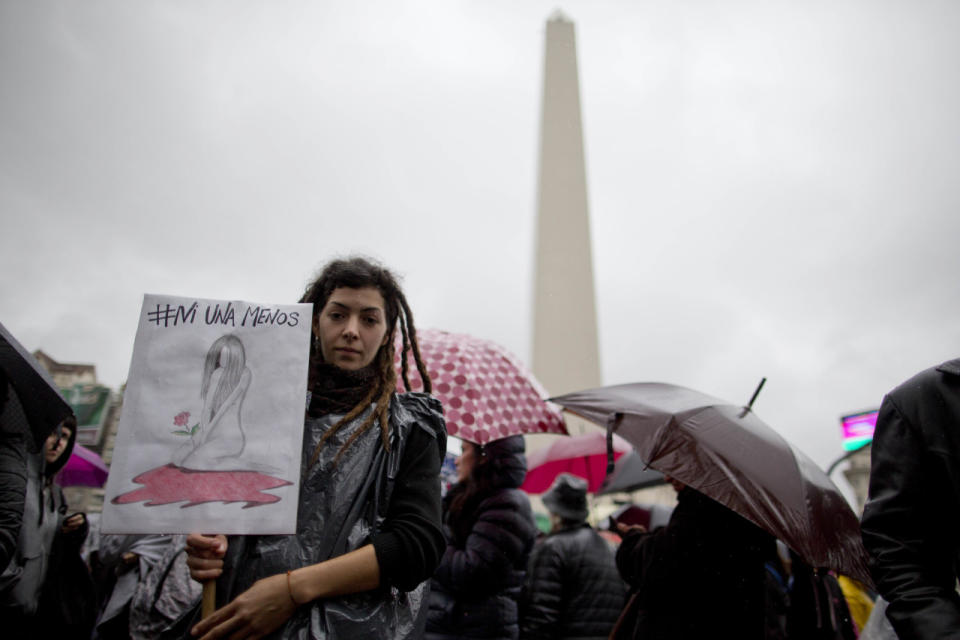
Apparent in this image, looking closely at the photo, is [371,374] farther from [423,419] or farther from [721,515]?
[721,515]

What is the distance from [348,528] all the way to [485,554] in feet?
3.86

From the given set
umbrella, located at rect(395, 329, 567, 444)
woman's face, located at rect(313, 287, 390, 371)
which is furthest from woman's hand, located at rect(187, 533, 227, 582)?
umbrella, located at rect(395, 329, 567, 444)

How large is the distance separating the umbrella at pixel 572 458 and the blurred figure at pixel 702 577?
249 centimetres

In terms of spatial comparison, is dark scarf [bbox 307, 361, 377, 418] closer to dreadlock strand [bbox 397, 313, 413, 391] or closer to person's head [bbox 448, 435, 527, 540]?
dreadlock strand [bbox 397, 313, 413, 391]

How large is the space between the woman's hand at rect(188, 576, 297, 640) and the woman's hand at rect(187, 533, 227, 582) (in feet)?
0.21

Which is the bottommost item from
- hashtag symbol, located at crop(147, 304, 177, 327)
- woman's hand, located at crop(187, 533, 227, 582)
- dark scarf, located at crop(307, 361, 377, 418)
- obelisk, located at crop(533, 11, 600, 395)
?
woman's hand, located at crop(187, 533, 227, 582)

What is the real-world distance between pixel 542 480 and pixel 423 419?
4.18 m

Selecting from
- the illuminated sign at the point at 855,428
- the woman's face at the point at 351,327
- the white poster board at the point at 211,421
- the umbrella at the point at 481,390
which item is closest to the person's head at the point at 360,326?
the woman's face at the point at 351,327

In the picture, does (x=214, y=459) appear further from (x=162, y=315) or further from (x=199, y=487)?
(x=162, y=315)

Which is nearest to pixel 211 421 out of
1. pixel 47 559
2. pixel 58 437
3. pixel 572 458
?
pixel 47 559

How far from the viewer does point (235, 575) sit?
1163 mm

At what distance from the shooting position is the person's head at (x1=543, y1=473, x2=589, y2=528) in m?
3.09

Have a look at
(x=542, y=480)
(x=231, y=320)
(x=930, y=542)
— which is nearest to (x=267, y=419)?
(x=231, y=320)

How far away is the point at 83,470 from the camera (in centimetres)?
402
